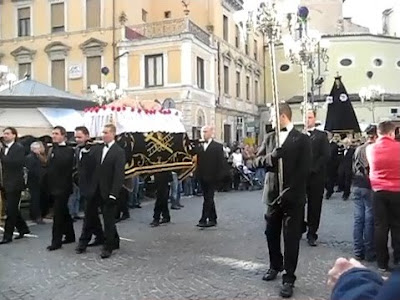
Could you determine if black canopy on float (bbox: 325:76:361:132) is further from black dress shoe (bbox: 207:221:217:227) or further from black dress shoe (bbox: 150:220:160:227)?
black dress shoe (bbox: 150:220:160:227)

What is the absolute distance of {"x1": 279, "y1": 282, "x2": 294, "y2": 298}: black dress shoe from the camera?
553cm

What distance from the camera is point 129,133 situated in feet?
33.3

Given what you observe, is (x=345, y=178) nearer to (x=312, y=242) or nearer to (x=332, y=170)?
(x=332, y=170)

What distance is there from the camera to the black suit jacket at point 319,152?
8367 millimetres

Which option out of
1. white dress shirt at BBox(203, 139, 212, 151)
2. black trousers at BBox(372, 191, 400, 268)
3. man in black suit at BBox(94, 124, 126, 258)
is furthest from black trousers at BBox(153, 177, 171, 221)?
black trousers at BBox(372, 191, 400, 268)

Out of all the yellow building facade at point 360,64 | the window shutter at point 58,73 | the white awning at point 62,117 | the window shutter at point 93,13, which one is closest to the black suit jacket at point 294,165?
the white awning at point 62,117

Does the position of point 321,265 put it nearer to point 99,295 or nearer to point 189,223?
point 99,295

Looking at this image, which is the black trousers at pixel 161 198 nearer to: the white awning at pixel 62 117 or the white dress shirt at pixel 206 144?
the white dress shirt at pixel 206 144

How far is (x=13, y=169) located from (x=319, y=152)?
15.8 ft

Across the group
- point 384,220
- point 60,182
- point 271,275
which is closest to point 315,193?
point 384,220

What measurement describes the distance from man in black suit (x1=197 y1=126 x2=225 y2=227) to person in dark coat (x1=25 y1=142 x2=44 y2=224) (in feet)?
10.9

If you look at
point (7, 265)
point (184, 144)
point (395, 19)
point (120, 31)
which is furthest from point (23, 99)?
point (395, 19)

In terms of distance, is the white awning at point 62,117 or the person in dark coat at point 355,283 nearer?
the person in dark coat at point 355,283

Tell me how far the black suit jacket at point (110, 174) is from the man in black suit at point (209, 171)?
2833 millimetres
